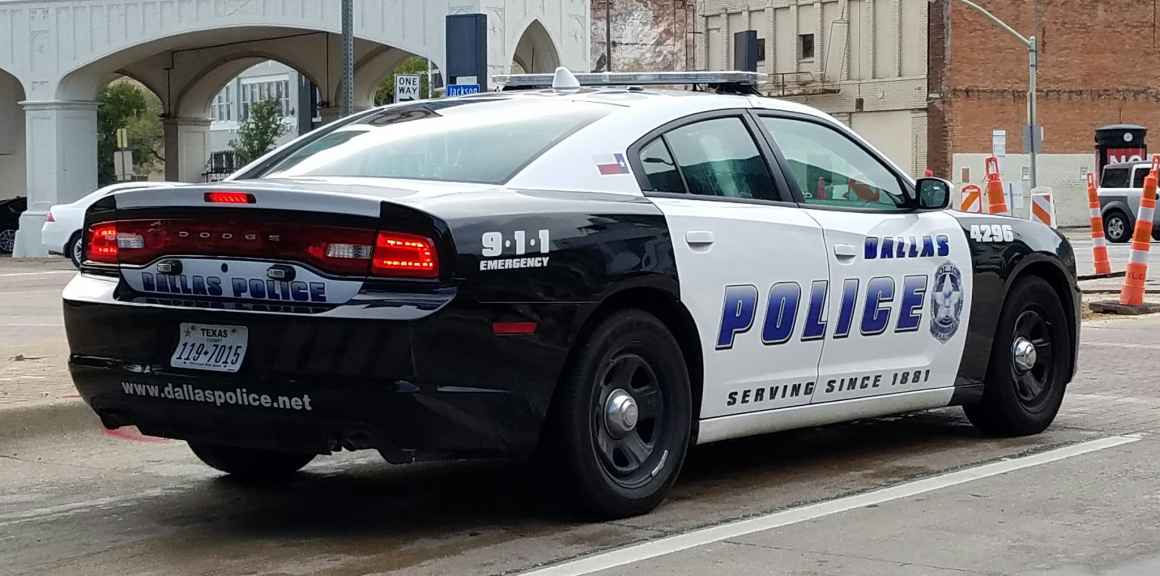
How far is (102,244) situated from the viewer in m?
6.29

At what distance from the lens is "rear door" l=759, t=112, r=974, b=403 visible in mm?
7270

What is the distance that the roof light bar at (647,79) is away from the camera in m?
7.54

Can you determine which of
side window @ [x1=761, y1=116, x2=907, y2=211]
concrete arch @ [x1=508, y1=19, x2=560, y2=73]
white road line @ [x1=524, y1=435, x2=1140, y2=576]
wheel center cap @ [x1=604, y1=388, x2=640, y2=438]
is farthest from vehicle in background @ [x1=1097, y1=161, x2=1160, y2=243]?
wheel center cap @ [x1=604, y1=388, x2=640, y2=438]

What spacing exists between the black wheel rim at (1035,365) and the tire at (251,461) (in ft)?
10.8

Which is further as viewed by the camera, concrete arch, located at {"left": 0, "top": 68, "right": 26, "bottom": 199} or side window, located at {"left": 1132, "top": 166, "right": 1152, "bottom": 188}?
concrete arch, located at {"left": 0, "top": 68, "right": 26, "bottom": 199}

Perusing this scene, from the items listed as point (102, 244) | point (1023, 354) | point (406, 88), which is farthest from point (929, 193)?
point (406, 88)

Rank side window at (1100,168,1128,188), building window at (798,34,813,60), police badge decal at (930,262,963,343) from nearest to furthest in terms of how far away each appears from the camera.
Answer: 1. police badge decal at (930,262,963,343)
2. side window at (1100,168,1128,188)
3. building window at (798,34,813,60)

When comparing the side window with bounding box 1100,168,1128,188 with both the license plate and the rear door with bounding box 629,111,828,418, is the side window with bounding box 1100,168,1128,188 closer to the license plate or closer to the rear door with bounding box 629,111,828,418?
the rear door with bounding box 629,111,828,418

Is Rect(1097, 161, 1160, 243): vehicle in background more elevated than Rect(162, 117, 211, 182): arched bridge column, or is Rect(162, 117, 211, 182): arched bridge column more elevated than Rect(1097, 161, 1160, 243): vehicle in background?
Rect(162, 117, 211, 182): arched bridge column

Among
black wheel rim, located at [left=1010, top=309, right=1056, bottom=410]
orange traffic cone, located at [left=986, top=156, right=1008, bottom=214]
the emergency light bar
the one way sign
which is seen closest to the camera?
the emergency light bar

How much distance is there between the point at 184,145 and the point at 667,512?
3682 centimetres

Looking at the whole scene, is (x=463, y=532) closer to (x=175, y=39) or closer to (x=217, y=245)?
(x=217, y=245)

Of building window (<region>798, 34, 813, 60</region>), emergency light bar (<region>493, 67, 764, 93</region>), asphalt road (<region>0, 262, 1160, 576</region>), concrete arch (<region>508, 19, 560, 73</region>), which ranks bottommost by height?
asphalt road (<region>0, 262, 1160, 576</region>)

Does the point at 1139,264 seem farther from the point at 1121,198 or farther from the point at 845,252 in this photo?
the point at 1121,198
